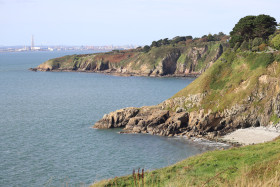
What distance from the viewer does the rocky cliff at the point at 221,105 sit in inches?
2625

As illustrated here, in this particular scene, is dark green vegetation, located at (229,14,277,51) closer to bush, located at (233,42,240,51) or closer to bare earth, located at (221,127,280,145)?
bush, located at (233,42,240,51)

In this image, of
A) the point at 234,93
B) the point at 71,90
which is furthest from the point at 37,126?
the point at 71,90

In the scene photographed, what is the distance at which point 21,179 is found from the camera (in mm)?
46469

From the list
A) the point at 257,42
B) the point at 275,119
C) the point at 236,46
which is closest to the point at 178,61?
the point at 236,46

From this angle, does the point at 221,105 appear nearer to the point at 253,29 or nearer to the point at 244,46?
the point at 244,46

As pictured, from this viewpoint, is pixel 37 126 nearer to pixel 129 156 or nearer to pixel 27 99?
pixel 129 156

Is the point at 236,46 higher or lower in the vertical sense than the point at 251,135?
higher

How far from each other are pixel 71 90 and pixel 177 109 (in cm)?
7124

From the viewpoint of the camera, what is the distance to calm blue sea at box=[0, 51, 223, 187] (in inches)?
1929

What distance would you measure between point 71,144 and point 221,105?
97.1 ft

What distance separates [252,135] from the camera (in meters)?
62.3

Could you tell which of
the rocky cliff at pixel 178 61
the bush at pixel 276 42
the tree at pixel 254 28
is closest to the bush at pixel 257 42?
the bush at pixel 276 42

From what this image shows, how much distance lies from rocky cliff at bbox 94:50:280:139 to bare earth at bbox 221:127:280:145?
1.54m

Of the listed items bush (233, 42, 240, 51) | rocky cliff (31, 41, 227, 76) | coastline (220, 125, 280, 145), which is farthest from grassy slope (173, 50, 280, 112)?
rocky cliff (31, 41, 227, 76)
